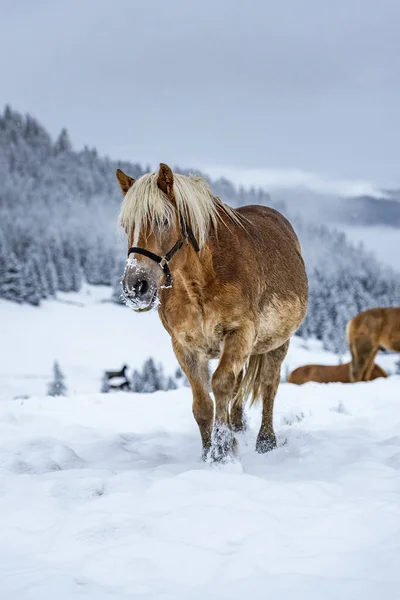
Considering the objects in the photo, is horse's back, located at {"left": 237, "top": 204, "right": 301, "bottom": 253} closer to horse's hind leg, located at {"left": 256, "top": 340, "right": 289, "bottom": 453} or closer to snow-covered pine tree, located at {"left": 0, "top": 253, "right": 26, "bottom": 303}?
horse's hind leg, located at {"left": 256, "top": 340, "right": 289, "bottom": 453}

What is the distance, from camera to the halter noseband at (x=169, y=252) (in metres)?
4.20

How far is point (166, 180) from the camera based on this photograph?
14.2 ft

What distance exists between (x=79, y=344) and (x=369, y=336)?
80762 millimetres

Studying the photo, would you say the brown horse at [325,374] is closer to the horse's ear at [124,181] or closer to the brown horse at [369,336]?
the brown horse at [369,336]

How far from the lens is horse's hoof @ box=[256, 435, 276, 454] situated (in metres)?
5.51

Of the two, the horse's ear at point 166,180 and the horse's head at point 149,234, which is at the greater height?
the horse's ear at point 166,180

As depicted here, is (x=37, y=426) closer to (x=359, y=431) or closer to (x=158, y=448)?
(x=158, y=448)

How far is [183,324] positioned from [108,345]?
9020 cm

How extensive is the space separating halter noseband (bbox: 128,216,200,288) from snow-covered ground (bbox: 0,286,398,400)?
205ft

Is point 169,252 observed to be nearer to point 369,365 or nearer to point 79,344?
point 369,365

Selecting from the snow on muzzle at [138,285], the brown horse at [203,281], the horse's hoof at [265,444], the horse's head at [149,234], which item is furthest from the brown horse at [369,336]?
the snow on muzzle at [138,285]

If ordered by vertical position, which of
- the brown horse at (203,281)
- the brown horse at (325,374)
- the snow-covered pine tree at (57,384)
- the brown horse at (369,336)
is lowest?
the snow-covered pine tree at (57,384)

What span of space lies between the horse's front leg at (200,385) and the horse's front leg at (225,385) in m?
0.34

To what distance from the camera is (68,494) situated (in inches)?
149
